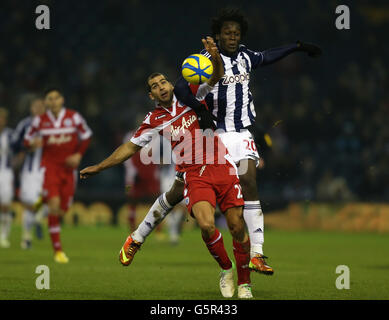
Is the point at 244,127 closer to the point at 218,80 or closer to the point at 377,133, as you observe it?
the point at 218,80

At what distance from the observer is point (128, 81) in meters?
21.5

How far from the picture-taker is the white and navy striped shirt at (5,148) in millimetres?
15352

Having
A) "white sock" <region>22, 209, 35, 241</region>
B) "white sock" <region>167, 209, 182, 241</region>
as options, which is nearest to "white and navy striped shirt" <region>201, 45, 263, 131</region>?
"white sock" <region>22, 209, 35, 241</region>

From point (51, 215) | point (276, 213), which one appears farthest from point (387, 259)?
point (276, 213)

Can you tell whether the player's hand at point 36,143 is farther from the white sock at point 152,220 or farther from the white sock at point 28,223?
the white sock at point 152,220

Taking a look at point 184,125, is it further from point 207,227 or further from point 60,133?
point 60,133

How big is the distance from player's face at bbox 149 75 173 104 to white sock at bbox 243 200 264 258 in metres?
1.22

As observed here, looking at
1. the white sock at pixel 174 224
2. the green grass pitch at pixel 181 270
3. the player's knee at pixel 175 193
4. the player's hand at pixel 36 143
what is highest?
Result: the player's hand at pixel 36 143

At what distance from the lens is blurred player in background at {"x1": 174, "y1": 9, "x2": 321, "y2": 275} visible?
7.48m

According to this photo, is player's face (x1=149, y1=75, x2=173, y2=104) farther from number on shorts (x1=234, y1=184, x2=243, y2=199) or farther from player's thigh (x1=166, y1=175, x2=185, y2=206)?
number on shorts (x1=234, y1=184, x2=243, y2=199)

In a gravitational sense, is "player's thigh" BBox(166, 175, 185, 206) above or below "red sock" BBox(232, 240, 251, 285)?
above

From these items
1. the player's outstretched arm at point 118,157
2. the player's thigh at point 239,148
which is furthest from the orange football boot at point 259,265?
the player's outstretched arm at point 118,157

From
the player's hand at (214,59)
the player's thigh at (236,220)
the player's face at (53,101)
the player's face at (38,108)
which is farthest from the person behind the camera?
the player's face at (38,108)

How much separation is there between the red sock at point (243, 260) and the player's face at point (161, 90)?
1.45m
